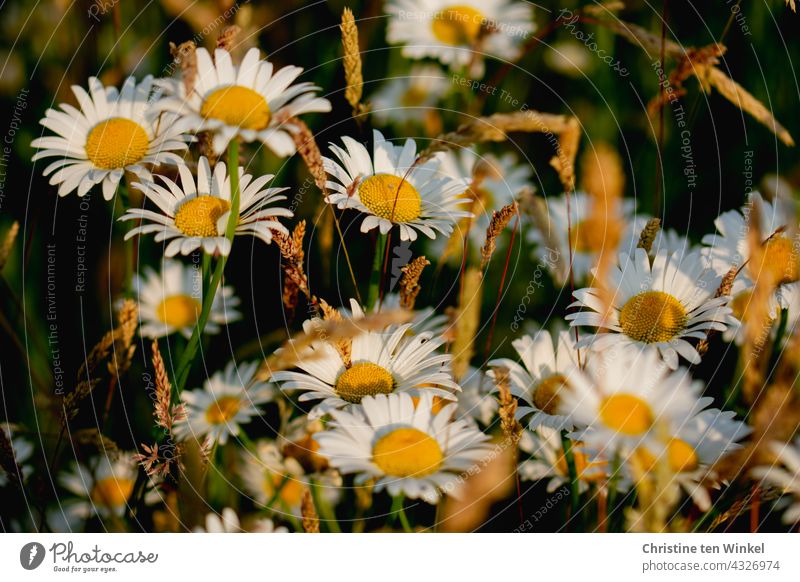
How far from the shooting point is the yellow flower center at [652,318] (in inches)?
24.9

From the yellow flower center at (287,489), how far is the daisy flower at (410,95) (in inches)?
15.5

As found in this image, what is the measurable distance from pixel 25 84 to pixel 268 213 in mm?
351

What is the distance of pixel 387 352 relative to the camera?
2.11 feet

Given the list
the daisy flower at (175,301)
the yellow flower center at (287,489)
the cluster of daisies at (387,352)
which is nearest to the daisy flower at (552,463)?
the cluster of daisies at (387,352)

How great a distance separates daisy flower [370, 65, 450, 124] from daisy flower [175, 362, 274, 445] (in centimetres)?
32

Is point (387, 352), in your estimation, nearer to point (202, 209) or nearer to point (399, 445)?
point (399, 445)

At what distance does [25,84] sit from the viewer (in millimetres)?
744

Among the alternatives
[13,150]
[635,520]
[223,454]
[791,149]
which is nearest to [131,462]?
[223,454]

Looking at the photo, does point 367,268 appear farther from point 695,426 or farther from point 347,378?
point 695,426

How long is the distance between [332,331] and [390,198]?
135 millimetres

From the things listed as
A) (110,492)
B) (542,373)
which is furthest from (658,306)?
(110,492)

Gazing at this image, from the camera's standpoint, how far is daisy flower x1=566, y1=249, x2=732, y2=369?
2.07 feet

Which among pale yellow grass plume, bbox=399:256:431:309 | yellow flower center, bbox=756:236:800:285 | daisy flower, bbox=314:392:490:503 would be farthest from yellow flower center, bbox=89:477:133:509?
yellow flower center, bbox=756:236:800:285
